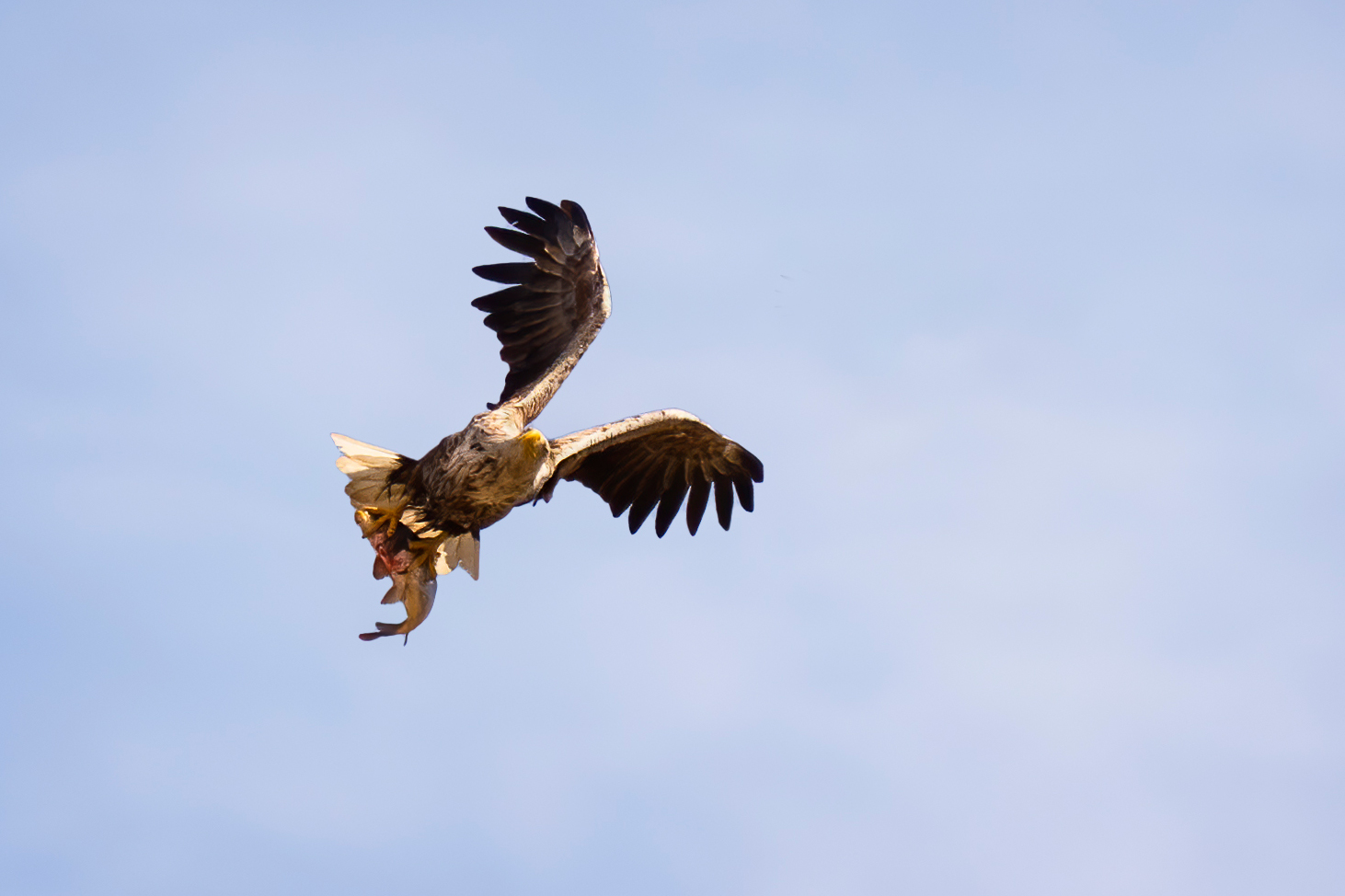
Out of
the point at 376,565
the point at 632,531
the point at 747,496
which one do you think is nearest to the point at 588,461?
the point at 632,531

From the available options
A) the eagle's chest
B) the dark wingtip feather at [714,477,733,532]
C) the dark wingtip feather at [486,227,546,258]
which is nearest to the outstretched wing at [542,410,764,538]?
the dark wingtip feather at [714,477,733,532]

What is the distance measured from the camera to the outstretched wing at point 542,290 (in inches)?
480

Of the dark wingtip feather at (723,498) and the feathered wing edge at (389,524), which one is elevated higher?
the dark wingtip feather at (723,498)

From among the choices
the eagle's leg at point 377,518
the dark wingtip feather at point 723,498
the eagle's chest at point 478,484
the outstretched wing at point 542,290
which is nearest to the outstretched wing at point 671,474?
the dark wingtip feather at point 723,498

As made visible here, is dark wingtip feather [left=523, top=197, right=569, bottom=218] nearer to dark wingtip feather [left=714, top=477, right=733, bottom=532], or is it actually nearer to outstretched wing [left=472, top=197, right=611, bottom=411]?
outstretched wing [left=472, top=197, right=611, bottom=411]

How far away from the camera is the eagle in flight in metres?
10.8

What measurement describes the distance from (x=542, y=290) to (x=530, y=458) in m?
2.58

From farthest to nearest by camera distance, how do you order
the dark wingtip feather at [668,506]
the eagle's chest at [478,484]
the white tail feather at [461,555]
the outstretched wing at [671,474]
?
1. the dark wingtip feather at [668,506]
2. the outstretched wing at [671,474]
3. the white tail feather at [461,555]
4. the eagle's chest at [478,484]

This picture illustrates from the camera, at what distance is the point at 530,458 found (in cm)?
1054

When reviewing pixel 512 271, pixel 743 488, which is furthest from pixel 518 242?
pixel 743 488

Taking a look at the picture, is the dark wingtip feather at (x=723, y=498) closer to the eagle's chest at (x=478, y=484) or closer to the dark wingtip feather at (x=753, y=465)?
the dark wingtip feather at (x=753, y=465)

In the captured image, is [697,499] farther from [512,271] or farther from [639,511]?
[512,271]

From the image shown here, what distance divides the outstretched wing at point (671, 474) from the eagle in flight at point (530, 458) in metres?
0.01

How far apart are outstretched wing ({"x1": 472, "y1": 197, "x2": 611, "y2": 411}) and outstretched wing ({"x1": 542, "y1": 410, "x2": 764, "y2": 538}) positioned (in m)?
1.09
